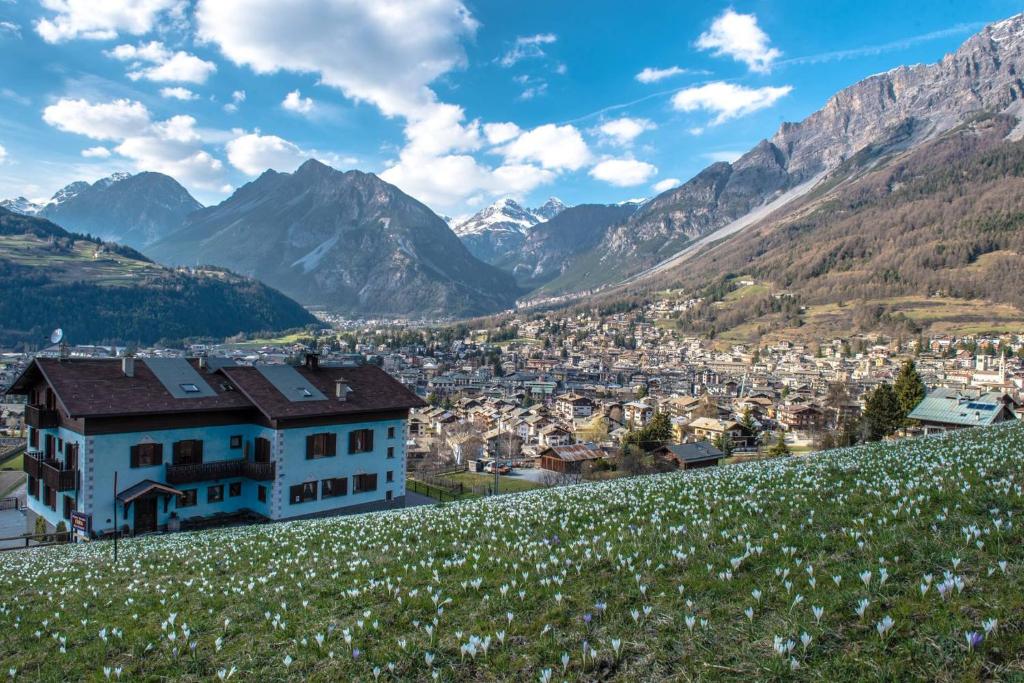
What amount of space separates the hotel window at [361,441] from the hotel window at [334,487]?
200cm

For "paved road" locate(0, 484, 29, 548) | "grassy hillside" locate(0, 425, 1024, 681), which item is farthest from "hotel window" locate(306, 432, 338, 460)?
"grassy hillside" locate(0, 425, 1024, 681)

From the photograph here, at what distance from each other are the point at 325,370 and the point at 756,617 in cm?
3931

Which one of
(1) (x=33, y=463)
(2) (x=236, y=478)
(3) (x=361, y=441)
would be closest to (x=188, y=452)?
(2) (x=236, y=478)

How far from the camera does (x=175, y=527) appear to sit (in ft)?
113

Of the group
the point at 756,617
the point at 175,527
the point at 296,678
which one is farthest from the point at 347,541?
the point at 175,527

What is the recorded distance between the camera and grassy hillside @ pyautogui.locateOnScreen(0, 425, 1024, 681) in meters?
6.28

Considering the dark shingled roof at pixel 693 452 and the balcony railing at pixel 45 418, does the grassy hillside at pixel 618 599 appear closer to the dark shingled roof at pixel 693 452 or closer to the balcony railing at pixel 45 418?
the balcony railing at pixel 45 418

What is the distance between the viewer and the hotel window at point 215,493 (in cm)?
3712

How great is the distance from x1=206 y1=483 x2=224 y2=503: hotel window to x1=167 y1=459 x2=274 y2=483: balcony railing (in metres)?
0.86

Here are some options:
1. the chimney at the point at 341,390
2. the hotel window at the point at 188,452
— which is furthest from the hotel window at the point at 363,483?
the hotel window at the point at 188,452

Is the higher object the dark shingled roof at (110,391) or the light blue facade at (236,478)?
the dark shingled roof at (110,391)

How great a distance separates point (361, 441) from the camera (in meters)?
41.3

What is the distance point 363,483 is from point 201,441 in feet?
34.4

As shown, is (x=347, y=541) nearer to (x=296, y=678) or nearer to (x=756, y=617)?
(x=296, y=678)
